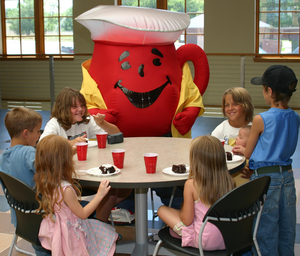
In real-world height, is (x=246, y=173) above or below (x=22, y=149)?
below

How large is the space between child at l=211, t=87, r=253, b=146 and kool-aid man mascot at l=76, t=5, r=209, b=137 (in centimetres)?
71

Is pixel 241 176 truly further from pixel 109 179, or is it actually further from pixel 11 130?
pixel 11 130

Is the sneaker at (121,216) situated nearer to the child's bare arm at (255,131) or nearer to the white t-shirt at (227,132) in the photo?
the white t-shirt at (227,132)

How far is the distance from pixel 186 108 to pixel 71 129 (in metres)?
1.29

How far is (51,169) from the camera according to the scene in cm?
164

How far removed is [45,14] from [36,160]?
863 cm

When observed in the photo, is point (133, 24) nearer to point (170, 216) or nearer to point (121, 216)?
point (121, 216)

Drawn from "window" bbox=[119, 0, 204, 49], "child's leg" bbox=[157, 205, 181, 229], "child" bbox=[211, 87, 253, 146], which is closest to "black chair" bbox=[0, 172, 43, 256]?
"child's leg" bbox=[157, 205, 181, 229]

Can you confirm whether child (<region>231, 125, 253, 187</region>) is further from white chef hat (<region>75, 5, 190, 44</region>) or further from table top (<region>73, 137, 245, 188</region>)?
white chef hat (<region>75, 5, 190, 44</region>)

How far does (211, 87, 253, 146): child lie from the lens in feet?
8.55

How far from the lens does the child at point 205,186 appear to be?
1599 mm

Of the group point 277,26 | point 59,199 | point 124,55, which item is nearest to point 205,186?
point 59,199

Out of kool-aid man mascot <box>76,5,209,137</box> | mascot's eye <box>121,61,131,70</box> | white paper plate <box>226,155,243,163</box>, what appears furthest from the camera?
mascot's eye <box>121,61,131,70</box>

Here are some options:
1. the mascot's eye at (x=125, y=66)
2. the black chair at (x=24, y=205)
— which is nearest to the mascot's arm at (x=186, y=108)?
the mascot's eye at (x=125, y=66)
